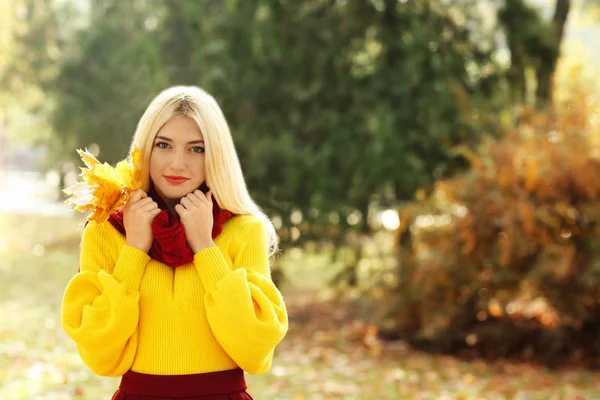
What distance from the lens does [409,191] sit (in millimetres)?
9023

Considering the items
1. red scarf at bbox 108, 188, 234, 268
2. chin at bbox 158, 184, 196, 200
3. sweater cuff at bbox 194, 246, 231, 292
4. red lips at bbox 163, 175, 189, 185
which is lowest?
sweater cuff at bbox 194, 246, 231, 292

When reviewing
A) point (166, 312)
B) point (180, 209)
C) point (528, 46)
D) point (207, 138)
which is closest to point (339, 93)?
point (528, 46)

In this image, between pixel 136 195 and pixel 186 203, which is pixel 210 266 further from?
pixel 136 195

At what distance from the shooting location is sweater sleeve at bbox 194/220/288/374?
239 cm

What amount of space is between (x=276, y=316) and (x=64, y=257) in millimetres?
15364

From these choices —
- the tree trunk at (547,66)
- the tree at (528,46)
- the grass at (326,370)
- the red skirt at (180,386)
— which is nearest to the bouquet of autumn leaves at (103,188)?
the red skirt at (180,386)

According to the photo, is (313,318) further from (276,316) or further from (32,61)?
(32,61)

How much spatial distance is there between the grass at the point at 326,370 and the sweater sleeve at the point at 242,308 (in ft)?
13.0

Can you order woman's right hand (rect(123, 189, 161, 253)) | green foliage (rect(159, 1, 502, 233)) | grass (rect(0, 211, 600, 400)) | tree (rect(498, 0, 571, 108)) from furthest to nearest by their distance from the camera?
tree (rect(498, 0, 571, 108)) < green foliage (rect(159, 1, 502, 233)) < grass (rect(0, 211, 600, 400)) < woman's right hand (rect(123, 189, 161, 253))

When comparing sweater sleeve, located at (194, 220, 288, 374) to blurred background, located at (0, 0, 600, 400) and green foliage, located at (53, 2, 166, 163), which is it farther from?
green foliage, located at (53, 2, 166, 163)

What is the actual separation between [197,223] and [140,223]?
0.56ft

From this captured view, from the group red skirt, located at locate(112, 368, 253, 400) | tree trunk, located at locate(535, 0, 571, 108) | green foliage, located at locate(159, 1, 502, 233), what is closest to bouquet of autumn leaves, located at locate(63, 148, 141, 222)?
red skirt, located at locate(112, 368, 253, 400)

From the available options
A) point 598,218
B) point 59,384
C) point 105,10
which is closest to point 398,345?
point 598,218

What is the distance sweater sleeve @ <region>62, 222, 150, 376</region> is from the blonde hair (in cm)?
26
